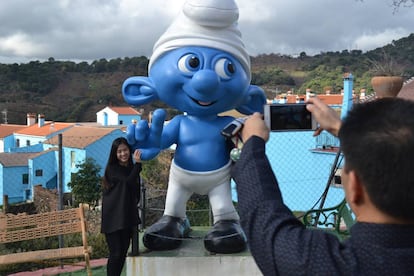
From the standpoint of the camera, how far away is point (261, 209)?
1.00 metres

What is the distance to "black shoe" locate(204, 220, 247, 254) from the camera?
10.4ft

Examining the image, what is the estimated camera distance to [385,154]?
2.80ft

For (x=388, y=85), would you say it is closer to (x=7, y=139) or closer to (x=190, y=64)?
(x=190, y=64)

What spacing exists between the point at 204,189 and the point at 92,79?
5154cm

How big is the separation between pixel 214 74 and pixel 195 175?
2.31 ft

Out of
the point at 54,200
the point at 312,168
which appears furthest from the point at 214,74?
the point at 54,200

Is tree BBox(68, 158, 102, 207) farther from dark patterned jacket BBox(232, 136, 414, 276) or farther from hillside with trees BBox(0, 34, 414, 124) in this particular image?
hillside with trees BBox(0, 34, 414, 124)

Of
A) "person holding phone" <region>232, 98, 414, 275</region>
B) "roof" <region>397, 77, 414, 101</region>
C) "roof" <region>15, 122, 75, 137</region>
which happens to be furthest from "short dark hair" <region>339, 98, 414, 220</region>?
"roof" <region>15, 122, 75, 137</region>

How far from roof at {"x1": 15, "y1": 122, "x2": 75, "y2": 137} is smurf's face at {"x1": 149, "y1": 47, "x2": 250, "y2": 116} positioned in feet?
79.5

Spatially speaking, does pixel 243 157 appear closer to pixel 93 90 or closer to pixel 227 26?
pixel 227 26

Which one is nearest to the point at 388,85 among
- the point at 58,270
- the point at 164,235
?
the point at 164,235

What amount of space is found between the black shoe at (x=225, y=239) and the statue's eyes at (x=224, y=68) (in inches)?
39.9

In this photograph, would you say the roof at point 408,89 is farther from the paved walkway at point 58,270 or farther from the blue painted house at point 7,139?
the blue painted house at point 7,139

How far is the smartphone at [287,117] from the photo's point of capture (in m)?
1.96
